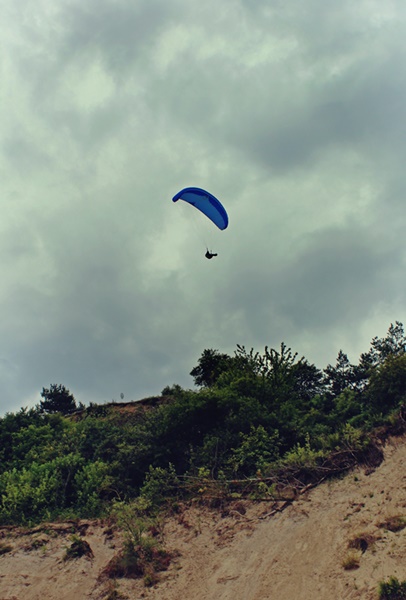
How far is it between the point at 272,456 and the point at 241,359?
1497 centimetres

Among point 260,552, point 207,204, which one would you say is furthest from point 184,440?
point 207,204

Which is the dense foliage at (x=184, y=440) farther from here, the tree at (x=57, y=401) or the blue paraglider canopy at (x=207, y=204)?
the tree at (x=57, y=401)

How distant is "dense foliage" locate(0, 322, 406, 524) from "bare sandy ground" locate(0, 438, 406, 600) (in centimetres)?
224

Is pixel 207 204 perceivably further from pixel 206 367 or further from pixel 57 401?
pixel 57 401

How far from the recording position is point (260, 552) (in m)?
17.7

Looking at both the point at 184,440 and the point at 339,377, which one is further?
the point at 339,377

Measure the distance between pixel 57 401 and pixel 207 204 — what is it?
149ft

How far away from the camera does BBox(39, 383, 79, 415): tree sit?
6241cm

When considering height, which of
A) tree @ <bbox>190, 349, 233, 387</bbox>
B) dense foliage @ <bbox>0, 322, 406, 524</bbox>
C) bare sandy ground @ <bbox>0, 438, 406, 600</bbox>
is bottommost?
bare sandy ground @ <bbox>0, 438, 406, 600</bbox>

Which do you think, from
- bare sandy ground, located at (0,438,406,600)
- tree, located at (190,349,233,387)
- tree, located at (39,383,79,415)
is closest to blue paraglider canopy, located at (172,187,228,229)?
bare sandy ground, located at (0,438,406,600)

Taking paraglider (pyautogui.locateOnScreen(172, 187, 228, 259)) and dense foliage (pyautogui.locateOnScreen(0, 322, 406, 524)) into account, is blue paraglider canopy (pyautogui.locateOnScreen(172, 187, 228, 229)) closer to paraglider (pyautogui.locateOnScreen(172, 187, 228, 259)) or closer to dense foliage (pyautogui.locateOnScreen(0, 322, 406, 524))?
paraglider (pyautogui.locateOnScreen(172, 187, 228, 259))

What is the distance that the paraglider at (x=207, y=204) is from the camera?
27.1m

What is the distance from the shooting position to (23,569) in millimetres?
19031

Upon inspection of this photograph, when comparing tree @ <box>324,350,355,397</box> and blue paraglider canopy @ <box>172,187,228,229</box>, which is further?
tree @ <box>324,350,355,397</box>
